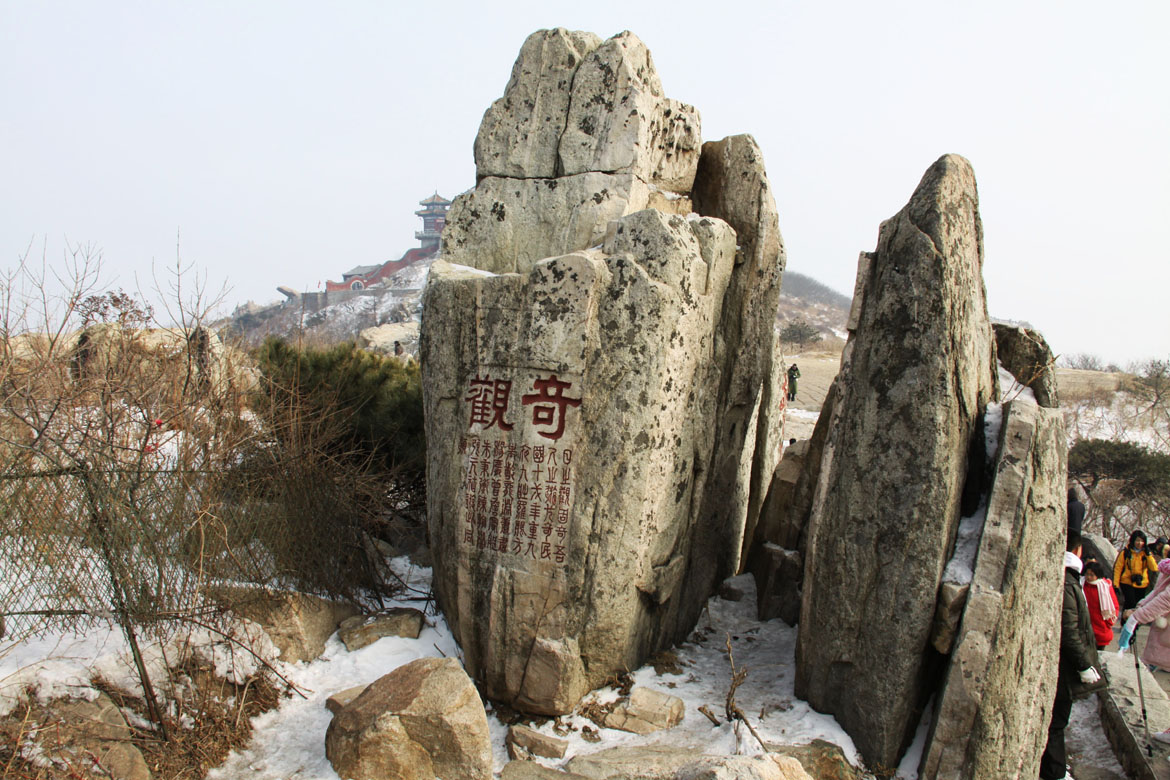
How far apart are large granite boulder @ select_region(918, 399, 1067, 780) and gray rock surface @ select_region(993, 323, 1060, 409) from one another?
2.99 ft

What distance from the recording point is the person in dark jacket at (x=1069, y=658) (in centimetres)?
461

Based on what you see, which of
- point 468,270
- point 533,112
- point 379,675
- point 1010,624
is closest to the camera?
point 1010,624

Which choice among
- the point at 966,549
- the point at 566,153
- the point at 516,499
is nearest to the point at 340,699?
the point at 516,499

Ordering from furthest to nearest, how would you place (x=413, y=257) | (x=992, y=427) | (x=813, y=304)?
(x=813, y=304) < (x=413, y=257) < (x=992, y=427)

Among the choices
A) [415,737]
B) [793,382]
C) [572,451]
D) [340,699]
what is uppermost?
[793,382]

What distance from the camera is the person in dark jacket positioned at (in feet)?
15.1

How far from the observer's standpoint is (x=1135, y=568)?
760 centimetres

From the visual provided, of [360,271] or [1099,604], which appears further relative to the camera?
[360,271]

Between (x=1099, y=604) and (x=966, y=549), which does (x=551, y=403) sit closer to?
(x=966, y=549)

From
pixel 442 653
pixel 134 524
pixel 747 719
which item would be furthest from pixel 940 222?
pixel 134 524

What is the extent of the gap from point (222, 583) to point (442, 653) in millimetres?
1505

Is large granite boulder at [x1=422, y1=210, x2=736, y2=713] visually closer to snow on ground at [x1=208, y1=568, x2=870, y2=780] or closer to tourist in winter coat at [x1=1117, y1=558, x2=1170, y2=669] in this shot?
snow on ground at [x1=208, y1=568, x2=870, y2=780]

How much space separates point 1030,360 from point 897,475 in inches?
75.8

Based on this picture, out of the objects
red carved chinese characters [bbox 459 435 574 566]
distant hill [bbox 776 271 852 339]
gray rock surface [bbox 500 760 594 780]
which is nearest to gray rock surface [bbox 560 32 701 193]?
red carved chinese characters [bbox 459 435 574 566]
